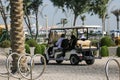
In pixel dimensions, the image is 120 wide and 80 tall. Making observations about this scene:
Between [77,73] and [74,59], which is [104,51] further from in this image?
[77,73]

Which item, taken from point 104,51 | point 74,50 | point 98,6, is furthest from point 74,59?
point 98,6

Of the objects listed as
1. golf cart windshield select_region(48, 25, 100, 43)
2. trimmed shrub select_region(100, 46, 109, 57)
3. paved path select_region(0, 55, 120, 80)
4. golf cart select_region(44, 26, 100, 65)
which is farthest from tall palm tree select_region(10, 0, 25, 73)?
trimmed shrub select_region(100, 46, 109, 57)

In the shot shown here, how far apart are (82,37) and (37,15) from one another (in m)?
29.1

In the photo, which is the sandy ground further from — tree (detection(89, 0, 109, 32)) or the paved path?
tree (detection(89, 0, 109, 32))

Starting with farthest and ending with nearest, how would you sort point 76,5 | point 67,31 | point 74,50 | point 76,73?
1. point 76,5
2. point 67,31
3. point 74,50
4. point 76,73

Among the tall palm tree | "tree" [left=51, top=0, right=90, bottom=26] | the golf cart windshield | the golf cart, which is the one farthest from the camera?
"tree" [left=51, top=0, right=90, bottom=26]

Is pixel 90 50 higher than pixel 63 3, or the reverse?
pixel 63 3

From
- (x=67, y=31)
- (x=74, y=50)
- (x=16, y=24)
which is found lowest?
(x=74, y=50)

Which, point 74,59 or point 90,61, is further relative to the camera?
point 90,61

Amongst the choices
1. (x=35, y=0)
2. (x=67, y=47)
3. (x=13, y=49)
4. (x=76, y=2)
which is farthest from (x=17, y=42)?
(x=35, y=0)

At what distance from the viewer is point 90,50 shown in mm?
22844

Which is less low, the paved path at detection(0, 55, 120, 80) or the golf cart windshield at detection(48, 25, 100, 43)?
the golf cart windshield at detection(48, 25, 100, 43)

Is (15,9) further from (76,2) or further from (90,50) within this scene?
(76,2)

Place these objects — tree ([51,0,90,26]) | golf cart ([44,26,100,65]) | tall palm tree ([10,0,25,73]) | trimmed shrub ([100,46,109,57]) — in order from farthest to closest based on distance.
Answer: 1. tree ([51,0,90,26])
2. trimmed shrub ([100,46,109,57])
3. golf cart ([44,26,100,65])
4. tall palm tree ([10,0,25,73])
